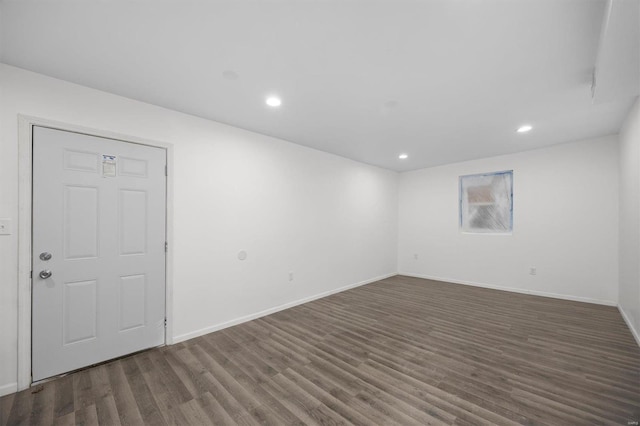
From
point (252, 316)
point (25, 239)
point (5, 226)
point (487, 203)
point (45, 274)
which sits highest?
point (487, 203)

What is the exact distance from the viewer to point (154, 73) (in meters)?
2.19

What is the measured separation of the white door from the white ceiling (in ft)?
2.23

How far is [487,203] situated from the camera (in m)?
5.20

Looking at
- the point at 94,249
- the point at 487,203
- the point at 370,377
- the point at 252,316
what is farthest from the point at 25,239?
the point at 487,203

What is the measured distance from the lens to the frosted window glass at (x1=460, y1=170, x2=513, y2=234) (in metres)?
4.96

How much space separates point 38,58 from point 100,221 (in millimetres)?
1374

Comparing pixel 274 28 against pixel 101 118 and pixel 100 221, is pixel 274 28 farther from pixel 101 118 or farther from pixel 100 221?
pixel 100 221

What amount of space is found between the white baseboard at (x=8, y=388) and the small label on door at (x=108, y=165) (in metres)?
1.83

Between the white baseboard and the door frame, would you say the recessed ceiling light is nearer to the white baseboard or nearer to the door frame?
the door frame

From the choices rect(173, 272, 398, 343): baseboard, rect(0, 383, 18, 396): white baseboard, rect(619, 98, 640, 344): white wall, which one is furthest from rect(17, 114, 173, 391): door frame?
rect(619, 98, 640, 344): white wall

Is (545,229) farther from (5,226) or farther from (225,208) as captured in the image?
(5,226)

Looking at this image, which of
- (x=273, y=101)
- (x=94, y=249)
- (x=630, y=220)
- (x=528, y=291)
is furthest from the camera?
(x=528, y=291)

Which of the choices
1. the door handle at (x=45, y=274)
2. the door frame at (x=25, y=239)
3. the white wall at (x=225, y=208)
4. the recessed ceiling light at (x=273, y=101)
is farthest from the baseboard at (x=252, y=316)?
the recessed ceiling light at (x=273, y=101)

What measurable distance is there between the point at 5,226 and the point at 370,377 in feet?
10.6
